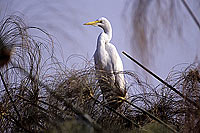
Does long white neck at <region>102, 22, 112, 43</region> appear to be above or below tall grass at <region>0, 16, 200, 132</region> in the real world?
above

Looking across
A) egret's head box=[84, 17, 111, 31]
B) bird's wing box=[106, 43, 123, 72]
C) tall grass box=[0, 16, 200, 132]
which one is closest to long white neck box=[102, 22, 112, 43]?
egret's head box=[84, 17, 111, 31]

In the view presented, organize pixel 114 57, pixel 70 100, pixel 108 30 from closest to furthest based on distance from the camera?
pixel 70 100 < pixel 114 57 < pixel 108 30

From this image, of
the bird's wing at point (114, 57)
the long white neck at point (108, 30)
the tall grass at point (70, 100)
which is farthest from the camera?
the long white neck at point (108, 30)

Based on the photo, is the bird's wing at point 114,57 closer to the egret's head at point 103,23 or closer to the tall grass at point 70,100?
the egret's head at point 103,23

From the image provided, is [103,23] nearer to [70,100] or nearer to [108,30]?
[108,30]

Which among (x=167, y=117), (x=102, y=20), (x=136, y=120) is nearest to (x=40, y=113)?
(x=136, y=120)

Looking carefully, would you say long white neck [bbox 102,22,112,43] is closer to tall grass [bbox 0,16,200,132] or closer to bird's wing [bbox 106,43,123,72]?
bird's wing [bbox 106,43,123,72]

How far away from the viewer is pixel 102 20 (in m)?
4.09

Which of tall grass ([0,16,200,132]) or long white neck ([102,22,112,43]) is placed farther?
long white neck ([102,22,112,43])

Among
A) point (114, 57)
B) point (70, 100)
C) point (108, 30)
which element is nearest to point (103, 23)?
point (108, 30)

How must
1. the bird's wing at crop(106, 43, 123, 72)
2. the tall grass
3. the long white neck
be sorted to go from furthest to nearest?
the long white neck, the bird's wing at crop(106, 43, 123, 72), the tall grass

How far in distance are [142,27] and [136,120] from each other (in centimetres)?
83

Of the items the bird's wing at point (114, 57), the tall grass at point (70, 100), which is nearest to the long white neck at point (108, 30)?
the bird's wing at point (114, 57)

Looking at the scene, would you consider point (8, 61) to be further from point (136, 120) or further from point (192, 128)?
point (192, 128)
